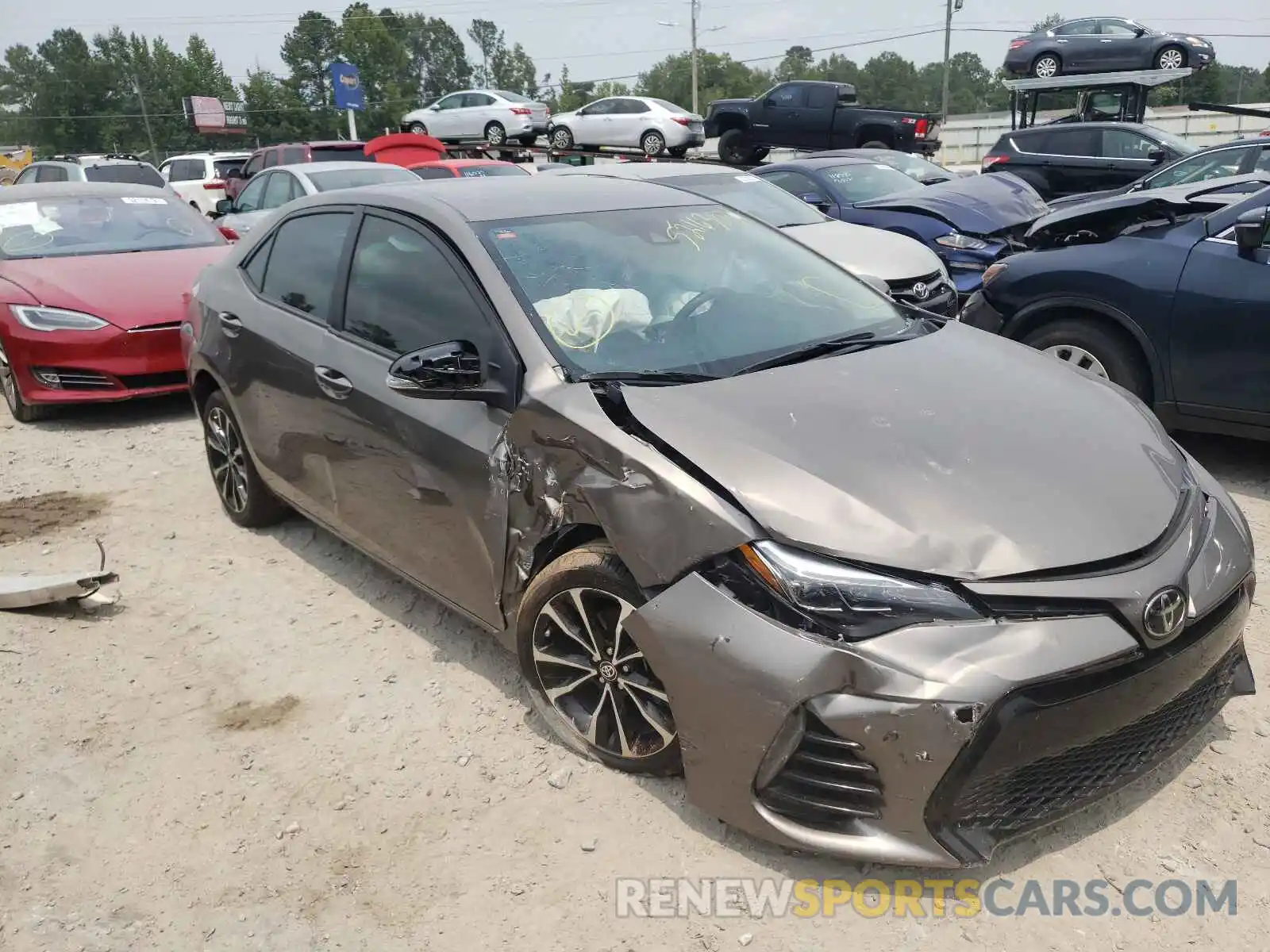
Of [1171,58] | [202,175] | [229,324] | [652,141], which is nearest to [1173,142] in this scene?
[1171,58]

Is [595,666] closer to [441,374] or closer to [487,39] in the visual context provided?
[441,374]

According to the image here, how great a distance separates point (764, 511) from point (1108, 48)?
2311 centimetres

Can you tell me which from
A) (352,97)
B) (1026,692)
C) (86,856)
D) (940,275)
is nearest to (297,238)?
(86,856)

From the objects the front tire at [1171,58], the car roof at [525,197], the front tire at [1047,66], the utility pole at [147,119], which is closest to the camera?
the car roof at [525,197]

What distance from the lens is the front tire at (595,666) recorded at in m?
2.75

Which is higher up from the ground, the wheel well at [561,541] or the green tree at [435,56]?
the green tree at [435,56]

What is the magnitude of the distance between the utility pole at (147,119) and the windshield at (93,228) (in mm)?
68195

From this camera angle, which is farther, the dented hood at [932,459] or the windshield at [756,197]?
the windshield at [756,197]

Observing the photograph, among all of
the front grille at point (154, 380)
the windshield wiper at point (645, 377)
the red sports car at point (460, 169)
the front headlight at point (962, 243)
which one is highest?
the red sports car at point (460, 169)

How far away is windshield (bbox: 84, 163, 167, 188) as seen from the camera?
660 inches

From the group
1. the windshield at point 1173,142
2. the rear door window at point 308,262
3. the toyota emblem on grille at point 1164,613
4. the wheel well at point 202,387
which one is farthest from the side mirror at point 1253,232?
the windshield at point 1173,142

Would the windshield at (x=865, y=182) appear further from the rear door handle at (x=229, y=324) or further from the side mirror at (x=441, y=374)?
the side mirror at (x=441, y=374)

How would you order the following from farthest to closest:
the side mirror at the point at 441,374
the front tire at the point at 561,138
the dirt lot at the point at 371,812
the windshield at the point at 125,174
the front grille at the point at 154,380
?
the front tire at the point at 561,138 < the windshield at the point at 125,174 < the front grille at the point at 154,380 < the side mirror at the point at 441,374 < the dirt lot at the point at 371,812

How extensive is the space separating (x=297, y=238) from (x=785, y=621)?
2999mm
